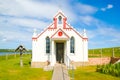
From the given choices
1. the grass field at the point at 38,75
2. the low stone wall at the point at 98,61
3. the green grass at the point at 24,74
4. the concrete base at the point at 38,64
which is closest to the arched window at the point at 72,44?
the low stone wall at the point at 98,61

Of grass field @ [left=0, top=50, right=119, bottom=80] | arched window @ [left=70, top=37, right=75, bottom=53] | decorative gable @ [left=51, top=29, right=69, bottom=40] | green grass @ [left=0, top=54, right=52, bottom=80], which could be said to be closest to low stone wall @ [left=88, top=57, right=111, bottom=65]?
arched window @ [left=70, top=37, right=75, bottom=53]

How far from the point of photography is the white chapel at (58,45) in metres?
30.3

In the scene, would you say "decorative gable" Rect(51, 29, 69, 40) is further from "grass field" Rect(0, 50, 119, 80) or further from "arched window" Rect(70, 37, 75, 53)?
"grass field" Rect(0, 50, 119, 80)

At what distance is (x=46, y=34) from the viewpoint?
30.5m

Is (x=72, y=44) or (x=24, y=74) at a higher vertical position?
(x=72, y=44)

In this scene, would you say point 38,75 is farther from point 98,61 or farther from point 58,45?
point 98,61

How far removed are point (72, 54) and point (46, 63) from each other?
3.76 meters

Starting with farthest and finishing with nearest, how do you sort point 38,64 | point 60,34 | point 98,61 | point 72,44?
1. point 98,61
2. point 72,44
3. point 38,64
4. point 60,34

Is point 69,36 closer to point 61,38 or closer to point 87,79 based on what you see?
point 61,38

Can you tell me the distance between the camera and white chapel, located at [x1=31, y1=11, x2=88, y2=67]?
3028 centimetres

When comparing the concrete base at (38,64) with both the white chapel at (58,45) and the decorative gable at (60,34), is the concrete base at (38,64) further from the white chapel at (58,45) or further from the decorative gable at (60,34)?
the decorative gable at (60,34)

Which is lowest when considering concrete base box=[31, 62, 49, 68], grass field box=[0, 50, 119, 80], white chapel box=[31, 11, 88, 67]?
grass field box=[0, 50, 119, 80]

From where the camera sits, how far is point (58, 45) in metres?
31.0

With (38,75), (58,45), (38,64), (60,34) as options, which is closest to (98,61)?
(58,45)
